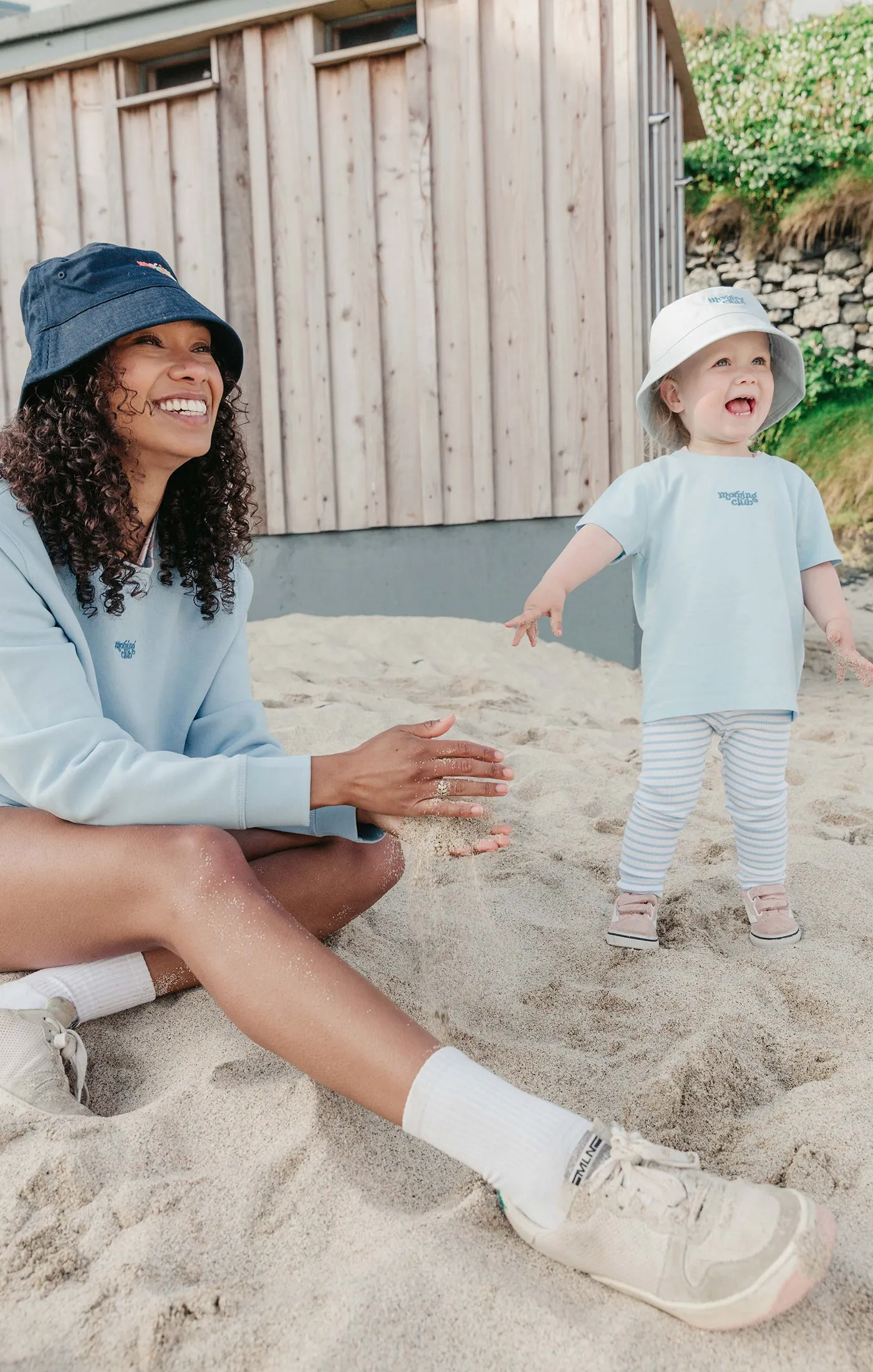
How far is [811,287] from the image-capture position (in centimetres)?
978

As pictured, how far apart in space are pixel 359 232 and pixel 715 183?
6.12 metres

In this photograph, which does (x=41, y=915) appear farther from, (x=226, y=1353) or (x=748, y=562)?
(x=748, y=562)

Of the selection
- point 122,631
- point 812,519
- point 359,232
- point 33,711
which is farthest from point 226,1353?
point 359,232

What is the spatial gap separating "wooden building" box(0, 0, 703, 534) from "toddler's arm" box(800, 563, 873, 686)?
2649 millimetres

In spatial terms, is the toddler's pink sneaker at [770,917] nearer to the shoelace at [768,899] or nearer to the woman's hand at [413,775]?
the shoelace at [768,899]

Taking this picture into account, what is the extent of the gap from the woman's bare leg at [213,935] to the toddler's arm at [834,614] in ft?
4.62

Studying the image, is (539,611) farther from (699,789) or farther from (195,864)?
(195,864)

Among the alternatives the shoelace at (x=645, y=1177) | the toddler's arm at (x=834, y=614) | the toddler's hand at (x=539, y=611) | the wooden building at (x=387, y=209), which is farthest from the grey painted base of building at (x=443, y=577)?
the shoelace at (x=645, y=1177)

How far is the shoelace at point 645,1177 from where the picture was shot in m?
1.23

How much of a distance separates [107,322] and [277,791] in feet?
2.82

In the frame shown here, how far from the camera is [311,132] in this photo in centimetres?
538

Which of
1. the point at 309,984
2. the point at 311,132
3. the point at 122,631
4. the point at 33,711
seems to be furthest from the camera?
the point at 311,132

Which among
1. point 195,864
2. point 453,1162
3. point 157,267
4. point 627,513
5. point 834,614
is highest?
point 157,267

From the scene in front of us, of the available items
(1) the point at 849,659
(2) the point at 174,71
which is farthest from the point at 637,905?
(2) the point at 174,71
